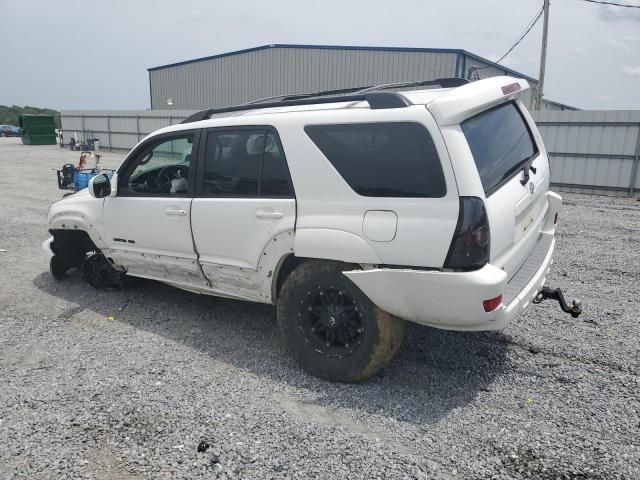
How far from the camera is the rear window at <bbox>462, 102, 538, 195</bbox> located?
3.00 metres

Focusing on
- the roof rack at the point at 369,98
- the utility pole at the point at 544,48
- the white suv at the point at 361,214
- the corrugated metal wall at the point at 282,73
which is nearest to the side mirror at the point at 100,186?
the white suv at the point at 361,214

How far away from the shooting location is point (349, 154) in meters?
3.22

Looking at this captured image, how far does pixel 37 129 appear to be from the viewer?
3534 centimetres

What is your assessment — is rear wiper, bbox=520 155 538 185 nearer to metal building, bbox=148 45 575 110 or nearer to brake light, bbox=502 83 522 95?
brake light, bbox=502 83 522 95

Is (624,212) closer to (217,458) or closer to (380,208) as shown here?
(380,208)

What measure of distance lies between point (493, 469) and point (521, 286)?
122 cm

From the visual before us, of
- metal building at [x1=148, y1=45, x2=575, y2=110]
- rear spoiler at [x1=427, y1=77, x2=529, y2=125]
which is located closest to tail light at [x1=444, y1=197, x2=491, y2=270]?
rear spoiler at [x1=427, y1=77, x2=529, y2=125]

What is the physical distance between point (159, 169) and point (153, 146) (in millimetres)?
235

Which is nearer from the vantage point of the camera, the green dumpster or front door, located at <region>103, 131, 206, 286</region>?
front door, located at <region>103, 131, 206, 286</region>

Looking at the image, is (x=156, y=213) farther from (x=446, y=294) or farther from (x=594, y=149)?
(x=594, y=149)

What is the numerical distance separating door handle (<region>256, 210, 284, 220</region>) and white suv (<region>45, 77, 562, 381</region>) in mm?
20

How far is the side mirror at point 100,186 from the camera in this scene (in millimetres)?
4594

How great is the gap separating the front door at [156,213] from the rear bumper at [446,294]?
1.68m

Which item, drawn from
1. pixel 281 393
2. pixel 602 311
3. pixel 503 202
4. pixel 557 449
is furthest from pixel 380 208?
pixel 602 311
